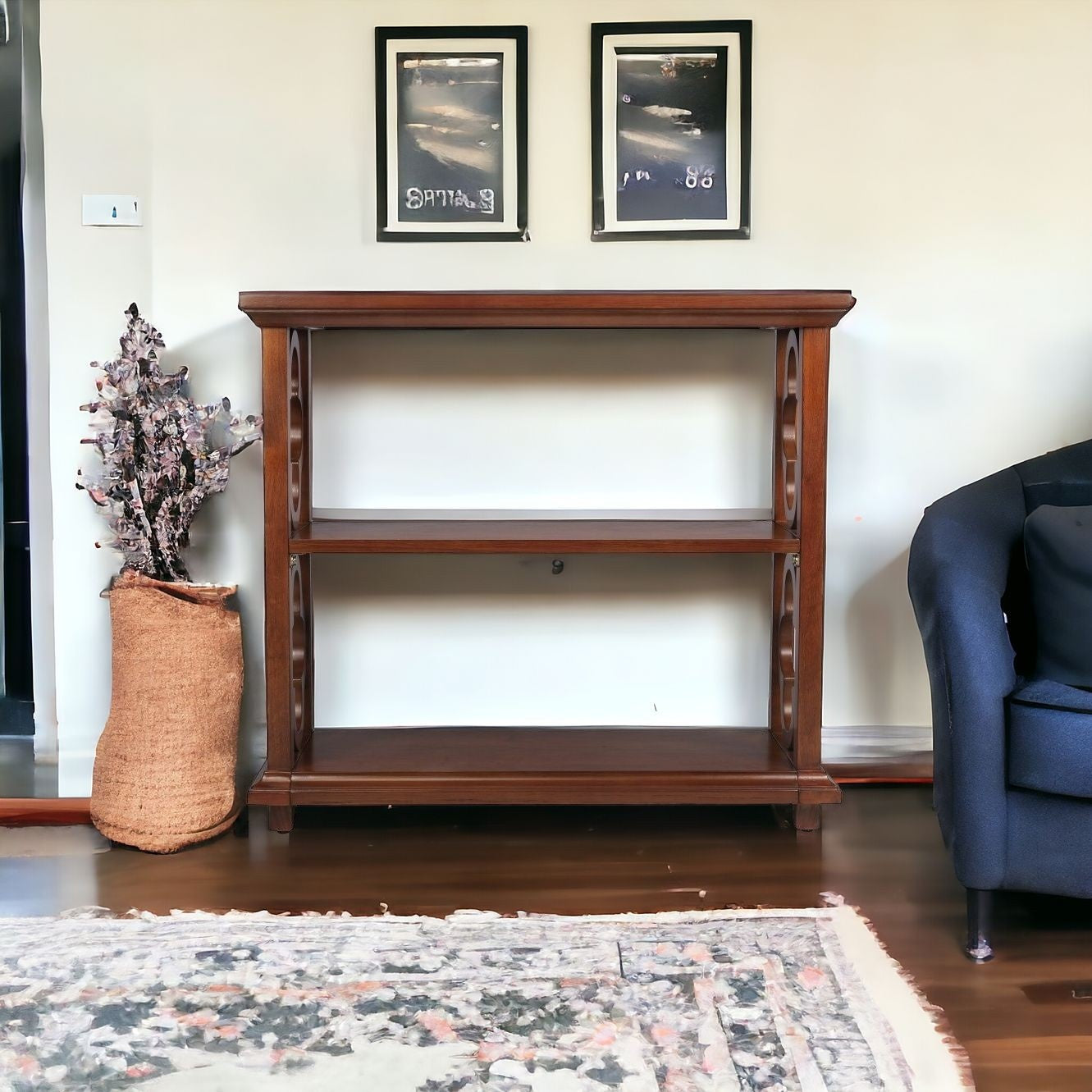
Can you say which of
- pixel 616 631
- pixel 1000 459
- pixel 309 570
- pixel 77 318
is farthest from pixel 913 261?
pixel 77 318

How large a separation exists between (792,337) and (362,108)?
1.11 meters

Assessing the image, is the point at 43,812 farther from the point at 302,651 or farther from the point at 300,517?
the point at 300,517

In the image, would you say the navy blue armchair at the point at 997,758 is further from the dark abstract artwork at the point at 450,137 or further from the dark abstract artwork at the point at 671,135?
the dark abstract artwork at the point at 450,137

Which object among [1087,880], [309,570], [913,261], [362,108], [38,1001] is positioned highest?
[362,108]

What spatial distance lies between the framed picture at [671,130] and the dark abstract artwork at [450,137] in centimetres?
23

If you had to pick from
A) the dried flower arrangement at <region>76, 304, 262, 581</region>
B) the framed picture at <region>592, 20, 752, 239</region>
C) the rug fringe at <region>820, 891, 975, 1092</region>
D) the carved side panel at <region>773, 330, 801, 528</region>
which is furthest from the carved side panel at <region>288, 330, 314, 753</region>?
the rug fringe at <region>820, 891, 975, 1092</region>

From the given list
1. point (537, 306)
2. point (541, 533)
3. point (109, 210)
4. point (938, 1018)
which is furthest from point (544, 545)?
point (109, 210)

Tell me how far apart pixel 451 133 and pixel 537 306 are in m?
0.59

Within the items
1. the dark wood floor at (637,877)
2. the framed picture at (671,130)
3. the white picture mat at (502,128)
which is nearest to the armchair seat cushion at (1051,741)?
the dark wood floor at (637,877)

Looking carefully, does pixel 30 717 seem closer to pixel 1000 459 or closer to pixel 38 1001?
pixel 38 1001

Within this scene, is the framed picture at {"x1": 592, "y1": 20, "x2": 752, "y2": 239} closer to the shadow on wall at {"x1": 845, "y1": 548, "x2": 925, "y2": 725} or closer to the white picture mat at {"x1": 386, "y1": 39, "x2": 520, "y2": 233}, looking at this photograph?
the white picture mat at {"x1": 386, "y1": 39, "x2": 520, "y2": 233}

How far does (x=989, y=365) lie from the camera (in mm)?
2480

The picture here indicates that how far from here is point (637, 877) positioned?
2037 millimetres

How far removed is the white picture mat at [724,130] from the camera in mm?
2385
